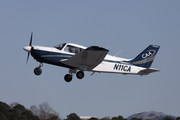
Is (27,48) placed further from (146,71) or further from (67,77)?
(146,71)

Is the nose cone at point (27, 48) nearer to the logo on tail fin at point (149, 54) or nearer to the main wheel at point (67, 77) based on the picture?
the main wheel at point (67, 77)

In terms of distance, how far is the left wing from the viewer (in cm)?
1866

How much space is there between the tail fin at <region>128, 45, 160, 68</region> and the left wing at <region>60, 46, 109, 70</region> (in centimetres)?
393

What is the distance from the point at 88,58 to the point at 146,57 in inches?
241

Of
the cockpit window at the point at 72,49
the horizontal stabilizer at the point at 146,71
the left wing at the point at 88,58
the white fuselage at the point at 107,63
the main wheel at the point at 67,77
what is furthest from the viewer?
the horizontal stabilizer at the point at 146,71

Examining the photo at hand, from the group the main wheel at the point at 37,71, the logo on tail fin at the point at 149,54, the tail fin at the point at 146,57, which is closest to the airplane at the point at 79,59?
the main wheel at the point at 37,71

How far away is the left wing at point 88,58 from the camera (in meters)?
18.7

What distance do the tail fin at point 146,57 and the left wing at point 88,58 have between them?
3.93 meters

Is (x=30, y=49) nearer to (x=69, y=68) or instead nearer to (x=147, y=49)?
(x=69, y=68)

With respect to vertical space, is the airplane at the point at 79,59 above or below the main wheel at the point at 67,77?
above

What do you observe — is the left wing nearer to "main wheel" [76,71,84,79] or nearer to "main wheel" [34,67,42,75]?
"main wheel" [76,71,84,79]

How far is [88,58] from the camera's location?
19.7 metres

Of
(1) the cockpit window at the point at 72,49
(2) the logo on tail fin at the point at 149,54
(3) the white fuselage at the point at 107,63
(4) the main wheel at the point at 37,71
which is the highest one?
(2) the logo on tail fin at the point at 149,54

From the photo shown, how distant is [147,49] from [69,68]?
6.97 m
